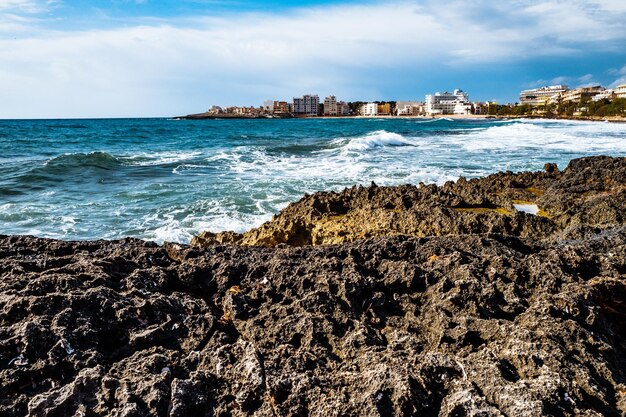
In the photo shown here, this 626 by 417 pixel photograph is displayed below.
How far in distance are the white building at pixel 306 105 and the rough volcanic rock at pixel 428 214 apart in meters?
149

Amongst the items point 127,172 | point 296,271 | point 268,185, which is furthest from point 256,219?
point 127,172

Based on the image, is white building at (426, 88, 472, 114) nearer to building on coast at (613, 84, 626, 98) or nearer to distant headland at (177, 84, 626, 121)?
distant headland at (177, 84, 626, 121)

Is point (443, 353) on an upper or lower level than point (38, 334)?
lower

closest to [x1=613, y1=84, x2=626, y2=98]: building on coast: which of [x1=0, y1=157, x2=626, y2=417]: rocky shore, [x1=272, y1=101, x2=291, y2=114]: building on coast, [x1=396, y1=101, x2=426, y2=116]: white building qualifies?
[x1=396, y1=101, x2=426, y2=116]: white building

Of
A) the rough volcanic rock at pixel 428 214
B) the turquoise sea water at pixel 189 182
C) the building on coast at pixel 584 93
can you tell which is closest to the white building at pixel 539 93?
the building on coast at pixel 584 93

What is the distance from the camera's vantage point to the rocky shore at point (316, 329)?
6.60ft

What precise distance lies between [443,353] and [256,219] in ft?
24.1

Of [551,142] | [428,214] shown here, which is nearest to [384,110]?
[551,142]

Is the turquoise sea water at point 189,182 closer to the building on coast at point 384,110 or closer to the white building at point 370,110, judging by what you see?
the white building at point 370,110

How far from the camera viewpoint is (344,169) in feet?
54.5

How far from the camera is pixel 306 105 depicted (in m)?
156

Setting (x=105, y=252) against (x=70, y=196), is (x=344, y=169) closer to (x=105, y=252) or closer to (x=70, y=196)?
(x=70, y=196)

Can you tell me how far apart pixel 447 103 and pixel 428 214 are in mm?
145816

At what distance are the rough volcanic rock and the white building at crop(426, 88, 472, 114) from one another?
5307 inches
